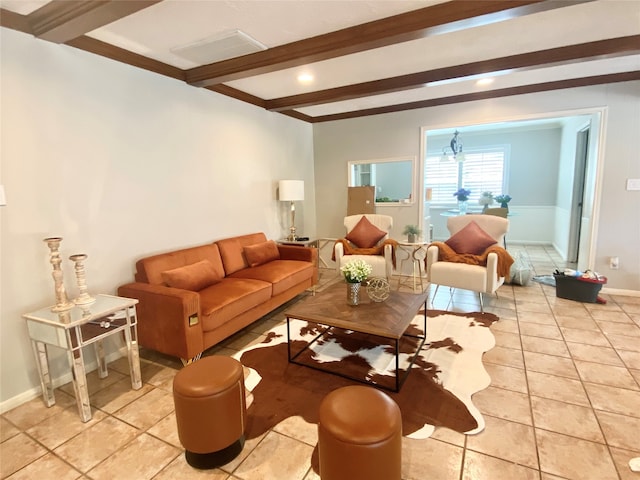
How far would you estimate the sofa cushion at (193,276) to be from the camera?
280 cm

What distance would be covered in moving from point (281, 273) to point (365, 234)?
1511mm

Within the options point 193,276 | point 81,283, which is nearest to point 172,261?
point 193,276

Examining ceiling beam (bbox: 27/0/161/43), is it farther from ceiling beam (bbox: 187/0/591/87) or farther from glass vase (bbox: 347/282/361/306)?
glass vase (bbox: 347/282/361/306)

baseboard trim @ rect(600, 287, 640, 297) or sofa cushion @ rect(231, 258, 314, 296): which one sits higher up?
sofa cushion @ rect(231, 258, 314, 296)

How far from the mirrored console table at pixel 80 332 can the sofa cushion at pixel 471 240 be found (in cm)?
349

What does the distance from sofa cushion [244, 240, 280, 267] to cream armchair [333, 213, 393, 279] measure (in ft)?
2.88

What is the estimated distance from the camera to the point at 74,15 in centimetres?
197

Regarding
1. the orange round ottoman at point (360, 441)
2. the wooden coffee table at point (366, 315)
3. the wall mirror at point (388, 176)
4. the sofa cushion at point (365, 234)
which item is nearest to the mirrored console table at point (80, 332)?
the wooden coffee table at point (366, 315)

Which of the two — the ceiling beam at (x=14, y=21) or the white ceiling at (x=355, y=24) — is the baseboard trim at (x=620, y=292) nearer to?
the white ceiling at (x=355, y=24)

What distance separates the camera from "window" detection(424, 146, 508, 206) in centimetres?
729

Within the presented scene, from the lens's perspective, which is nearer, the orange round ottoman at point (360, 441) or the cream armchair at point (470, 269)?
the orange round ottoman at point (360, 441)

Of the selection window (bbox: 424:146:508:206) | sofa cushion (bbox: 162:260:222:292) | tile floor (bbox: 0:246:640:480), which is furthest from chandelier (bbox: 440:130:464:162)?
sofa cushion (bbox: 162:260:222:292)

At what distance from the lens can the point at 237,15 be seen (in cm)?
224

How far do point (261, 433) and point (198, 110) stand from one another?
3.18 m
